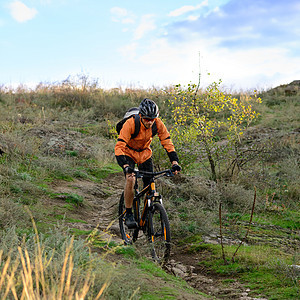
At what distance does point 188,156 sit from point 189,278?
4.94m

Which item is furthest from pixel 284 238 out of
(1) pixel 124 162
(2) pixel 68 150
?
(2) pixel 68 150

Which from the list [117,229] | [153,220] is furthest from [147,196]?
[117,229]

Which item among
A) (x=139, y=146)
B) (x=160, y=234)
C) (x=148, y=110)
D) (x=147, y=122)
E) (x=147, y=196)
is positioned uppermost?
Result: (x=148, y=110)

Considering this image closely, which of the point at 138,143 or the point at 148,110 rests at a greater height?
the point at 148,110

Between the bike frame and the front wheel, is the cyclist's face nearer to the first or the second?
the bike frame

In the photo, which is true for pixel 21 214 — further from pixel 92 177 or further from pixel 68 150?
pixel 68 150

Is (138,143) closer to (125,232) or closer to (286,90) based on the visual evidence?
(125,232)

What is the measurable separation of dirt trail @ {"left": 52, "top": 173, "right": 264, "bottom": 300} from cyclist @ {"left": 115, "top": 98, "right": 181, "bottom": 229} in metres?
0.60

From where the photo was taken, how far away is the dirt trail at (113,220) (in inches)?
174

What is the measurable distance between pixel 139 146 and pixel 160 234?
1384 millimetres

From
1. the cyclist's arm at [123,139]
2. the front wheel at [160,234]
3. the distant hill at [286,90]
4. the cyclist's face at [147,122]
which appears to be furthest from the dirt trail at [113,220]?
the distant hill at [286,90]

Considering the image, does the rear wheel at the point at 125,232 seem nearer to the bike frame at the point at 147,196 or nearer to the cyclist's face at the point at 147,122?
the bike frame at the point at 147,196

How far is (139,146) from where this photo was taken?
545cm

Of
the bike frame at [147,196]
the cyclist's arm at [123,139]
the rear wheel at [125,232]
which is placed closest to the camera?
the bike frame at [147,196]
